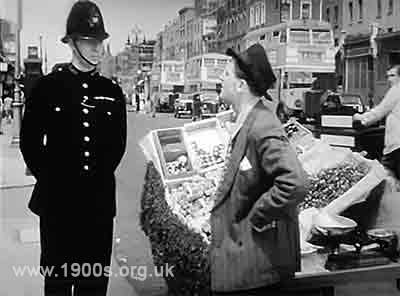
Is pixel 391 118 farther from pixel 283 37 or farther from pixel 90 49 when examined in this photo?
pixel 90 49

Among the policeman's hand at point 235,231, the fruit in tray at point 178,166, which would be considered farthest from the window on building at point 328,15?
the policeman's hand at point 235,231

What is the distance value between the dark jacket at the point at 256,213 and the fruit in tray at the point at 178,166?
55.3 inches

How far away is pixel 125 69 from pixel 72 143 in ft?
3.64

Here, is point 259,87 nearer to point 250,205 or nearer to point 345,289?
point 250,205

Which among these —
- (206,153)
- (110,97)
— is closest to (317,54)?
(206,153)

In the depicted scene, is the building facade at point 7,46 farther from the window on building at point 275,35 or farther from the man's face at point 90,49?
the window on building at point 275,35

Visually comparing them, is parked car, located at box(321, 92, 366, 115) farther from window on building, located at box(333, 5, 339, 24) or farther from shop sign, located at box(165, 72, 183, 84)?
shop sign, located at box(165, 72, 183, 84)

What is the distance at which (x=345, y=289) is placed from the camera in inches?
140

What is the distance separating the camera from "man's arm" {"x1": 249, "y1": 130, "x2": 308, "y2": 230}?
7.20 feet

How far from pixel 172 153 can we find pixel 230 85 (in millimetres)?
1501

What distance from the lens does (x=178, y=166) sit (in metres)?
3.85

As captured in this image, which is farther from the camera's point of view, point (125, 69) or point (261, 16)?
→ point (261, 16)

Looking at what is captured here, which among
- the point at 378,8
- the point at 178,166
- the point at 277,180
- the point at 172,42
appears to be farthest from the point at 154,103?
the point at 378,8

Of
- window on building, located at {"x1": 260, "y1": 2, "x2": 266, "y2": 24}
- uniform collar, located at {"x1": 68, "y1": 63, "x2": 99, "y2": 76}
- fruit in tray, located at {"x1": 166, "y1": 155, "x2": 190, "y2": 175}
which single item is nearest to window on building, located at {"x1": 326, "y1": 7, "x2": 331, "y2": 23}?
window on building, located at {"x1": 260, "y1": 2, "x2": 266, "y2": 24}
